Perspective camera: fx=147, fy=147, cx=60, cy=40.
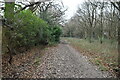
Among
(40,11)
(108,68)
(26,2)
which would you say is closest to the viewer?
(108,68)

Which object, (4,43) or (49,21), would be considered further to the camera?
(49,21)

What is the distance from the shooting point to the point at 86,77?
5121 millimetres

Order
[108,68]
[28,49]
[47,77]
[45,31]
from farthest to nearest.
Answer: [45,31] < [28,49] < [108,68] < [47,77]

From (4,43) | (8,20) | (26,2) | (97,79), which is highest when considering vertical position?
(26,2)

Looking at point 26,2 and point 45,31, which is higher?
point 26,2

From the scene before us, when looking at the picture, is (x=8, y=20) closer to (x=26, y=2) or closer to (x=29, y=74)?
(x=29, y=74)

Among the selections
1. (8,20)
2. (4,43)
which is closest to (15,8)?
(8,20)

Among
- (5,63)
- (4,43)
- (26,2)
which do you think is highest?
(26,2)

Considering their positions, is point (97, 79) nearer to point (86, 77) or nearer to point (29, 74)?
point (86, 77)

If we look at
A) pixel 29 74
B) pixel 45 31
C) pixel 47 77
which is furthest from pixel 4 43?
pixel 45 31

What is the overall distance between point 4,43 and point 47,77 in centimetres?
189

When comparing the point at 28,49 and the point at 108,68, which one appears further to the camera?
the point at 28,49

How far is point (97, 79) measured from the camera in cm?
500

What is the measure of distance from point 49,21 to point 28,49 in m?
6.93
